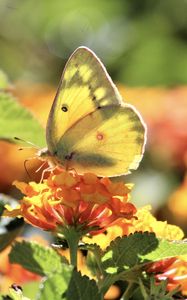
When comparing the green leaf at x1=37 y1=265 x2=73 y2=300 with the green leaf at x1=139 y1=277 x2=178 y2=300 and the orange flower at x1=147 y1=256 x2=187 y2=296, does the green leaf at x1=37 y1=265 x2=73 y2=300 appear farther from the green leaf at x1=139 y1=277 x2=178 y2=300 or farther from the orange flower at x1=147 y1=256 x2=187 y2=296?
the orange flower at x1=147 y1=256 x2=187 y2=296

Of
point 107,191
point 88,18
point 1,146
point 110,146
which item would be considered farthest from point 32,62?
point 107,191

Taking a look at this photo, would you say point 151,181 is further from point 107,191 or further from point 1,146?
point 107,191

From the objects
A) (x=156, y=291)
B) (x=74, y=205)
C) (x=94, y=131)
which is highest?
(x=94, y=131)

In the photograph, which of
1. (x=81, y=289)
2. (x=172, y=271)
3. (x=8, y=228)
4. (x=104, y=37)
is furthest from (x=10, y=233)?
(x=104, y=37)

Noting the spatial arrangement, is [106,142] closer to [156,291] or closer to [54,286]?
[156,291]

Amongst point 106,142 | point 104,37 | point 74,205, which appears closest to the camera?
point 74,205

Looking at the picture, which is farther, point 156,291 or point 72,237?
point 72,237

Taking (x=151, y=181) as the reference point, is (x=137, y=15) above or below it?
above
